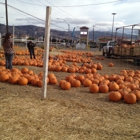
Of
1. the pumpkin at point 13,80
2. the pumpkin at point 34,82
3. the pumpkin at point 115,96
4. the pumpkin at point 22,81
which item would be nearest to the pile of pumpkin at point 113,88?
the pumpkin at point 115,96

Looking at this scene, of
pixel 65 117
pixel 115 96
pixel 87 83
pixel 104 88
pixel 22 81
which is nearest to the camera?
pixel 65 117

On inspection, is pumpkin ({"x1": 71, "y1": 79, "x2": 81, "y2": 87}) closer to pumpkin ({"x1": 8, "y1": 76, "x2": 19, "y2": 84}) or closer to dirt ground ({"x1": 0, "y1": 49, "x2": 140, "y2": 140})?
dirt ground ({"x1": 0, "y1": 49, "x2": 140, "y2": 140})

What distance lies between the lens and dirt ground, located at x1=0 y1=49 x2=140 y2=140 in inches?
143

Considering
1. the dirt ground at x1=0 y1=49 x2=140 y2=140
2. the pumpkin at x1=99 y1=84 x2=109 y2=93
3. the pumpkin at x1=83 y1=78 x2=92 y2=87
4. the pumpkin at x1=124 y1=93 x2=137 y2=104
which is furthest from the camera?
the pumpkin at x1=83 y1=78 x2=92 y2=87

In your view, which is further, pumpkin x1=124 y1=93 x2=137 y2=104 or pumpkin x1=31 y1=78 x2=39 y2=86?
pumpkin x1=31 y1=78 x2=39 y2=86

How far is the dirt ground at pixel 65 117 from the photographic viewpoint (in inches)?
143

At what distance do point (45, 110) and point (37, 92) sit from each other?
66.9 inches

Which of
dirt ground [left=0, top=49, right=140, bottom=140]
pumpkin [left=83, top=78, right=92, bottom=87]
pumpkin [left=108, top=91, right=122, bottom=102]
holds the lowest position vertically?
dirt ground [left=0, top=49, right=140, bottom=140]

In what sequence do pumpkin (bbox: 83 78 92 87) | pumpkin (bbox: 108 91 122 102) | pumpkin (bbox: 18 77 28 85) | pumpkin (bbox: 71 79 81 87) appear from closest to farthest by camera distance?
pumpkin (bbox: 108 91 122 102) < pumpkin (bbox: 18 77 28 85) < pumpkin (bbox: 71 79 81 87) < pumpkin (bbox: 83 78 92 87)

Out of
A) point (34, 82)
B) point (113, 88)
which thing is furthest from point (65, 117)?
point (34, 82)

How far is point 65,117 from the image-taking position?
439cm

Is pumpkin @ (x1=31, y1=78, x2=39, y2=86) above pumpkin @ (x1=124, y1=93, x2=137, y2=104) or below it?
above

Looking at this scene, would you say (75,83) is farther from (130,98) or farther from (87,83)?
(130,98)

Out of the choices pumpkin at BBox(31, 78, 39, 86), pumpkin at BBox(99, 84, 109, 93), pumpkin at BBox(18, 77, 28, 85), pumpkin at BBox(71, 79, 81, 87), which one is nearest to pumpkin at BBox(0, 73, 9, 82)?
pumpkin at BBox(18, 77, 28, 85)
